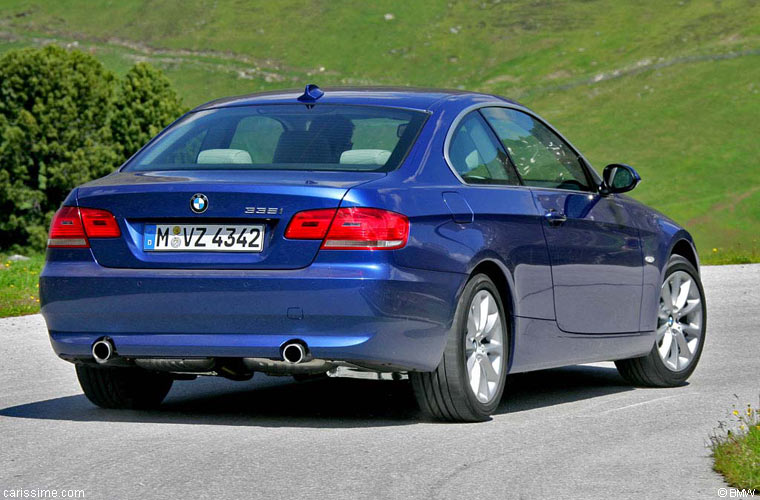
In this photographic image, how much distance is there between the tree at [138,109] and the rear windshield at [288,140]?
8275 cm

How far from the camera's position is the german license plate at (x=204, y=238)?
5980mm

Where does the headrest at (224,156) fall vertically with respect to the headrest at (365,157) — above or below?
→ below

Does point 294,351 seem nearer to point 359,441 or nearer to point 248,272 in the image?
point 248,272

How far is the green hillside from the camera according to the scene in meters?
Result: 97.8

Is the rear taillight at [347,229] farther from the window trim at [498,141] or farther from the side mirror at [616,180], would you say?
the side mirror at [616,180]

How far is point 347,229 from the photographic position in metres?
5.87

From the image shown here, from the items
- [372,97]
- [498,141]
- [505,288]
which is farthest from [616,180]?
[372,97]

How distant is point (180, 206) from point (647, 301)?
3357 millimetres

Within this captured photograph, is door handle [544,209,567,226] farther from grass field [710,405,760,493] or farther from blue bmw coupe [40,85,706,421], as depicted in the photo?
grass field [710,405,760,493]

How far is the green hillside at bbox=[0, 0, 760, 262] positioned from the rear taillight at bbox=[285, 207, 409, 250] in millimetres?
78269

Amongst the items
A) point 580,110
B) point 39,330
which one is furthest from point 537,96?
point 39,330

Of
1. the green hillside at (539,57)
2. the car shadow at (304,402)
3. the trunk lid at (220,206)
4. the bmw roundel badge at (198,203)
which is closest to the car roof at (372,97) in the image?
the trunk lid at (220,206)

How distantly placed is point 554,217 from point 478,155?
63cm

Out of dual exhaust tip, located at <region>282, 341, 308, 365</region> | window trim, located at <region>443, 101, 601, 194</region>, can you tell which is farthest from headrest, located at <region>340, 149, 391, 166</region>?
dual exhaust tip, located at <region>282, 341, 308, 365</region>
